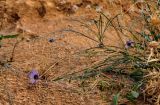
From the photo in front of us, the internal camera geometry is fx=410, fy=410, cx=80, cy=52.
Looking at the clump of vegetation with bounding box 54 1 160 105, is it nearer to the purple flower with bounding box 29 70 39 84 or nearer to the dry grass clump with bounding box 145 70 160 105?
the dry grass clump with bounding box 145 70 160 105

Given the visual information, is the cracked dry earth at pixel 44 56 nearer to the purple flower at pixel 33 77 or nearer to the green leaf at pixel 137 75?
the purple flower at pixel 33 77

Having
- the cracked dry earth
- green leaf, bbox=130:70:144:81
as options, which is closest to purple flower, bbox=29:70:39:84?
A: the cracked dry earth

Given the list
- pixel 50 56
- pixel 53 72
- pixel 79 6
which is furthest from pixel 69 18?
pixel 53 72

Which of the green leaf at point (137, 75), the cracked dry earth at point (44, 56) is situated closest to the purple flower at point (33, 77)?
the cracked dry earth at point (44, 56)

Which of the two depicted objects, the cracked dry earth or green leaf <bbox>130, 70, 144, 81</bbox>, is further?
green leaf <bbox>130, 70, 144, 81</bbox>

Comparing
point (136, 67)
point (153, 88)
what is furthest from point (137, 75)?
point (153, 88)

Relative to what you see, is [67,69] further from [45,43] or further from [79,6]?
[79,6]
